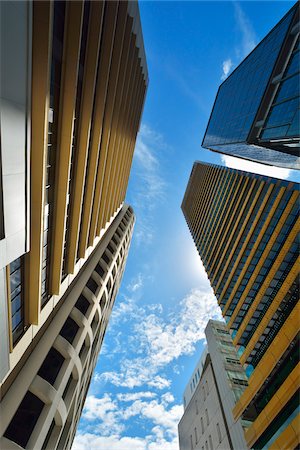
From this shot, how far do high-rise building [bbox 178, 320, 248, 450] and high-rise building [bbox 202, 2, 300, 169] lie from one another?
36915 millimetres

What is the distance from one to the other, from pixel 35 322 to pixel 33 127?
14.7 meters

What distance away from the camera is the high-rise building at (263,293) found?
25.0 m

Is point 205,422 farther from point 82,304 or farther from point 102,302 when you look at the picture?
point 82,304

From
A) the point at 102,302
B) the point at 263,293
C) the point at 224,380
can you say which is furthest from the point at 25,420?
the point at 224,380

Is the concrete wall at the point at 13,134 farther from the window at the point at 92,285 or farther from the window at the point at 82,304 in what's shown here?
the window at the point at 92,285

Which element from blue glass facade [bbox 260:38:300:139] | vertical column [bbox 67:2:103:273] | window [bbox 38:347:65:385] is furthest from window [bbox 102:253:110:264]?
blue glass facade [bbox 260:38:300:139]

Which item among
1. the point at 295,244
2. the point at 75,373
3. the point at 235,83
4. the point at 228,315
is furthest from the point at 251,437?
the point at 235,83

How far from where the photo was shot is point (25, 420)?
20.2 m

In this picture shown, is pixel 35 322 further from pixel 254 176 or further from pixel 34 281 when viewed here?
pixel 254 176

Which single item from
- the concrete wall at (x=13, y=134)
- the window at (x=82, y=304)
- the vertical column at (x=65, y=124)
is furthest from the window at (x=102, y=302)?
the concrete wall at (x=13, y=134)

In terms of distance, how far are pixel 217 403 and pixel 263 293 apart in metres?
20.7

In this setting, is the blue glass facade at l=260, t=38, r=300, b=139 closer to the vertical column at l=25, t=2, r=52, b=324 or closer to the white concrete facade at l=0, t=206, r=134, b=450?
the vertical column at l=25, t=2, r=52, b=324

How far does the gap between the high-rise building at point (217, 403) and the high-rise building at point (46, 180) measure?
72.5 ft

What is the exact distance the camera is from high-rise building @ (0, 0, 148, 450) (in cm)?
1227
